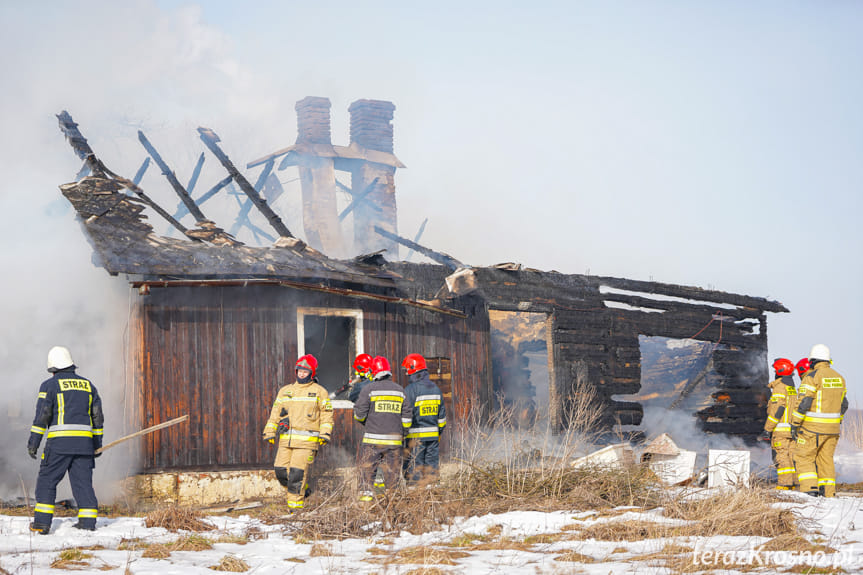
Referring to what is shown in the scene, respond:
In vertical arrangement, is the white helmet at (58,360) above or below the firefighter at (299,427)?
above

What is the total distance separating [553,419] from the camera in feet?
50.4

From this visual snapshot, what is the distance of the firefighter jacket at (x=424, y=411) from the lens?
986 cm

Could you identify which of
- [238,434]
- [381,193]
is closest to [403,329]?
[238,434]

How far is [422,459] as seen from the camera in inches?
390

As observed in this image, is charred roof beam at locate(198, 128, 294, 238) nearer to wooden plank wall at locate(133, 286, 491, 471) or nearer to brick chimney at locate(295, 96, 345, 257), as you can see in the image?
wooden plank wall at locate(133, 286, 491, 471)

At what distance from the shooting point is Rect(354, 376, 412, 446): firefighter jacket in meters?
9.56

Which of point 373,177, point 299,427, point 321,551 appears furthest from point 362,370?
point 373,177

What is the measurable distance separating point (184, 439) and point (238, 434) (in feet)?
2.39

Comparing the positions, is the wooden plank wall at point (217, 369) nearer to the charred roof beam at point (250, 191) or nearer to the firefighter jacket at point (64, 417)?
the firefighter jacket at point (64, 417)

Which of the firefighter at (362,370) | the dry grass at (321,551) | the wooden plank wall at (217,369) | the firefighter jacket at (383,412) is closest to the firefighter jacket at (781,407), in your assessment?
the firefighter jacket at (383,412)

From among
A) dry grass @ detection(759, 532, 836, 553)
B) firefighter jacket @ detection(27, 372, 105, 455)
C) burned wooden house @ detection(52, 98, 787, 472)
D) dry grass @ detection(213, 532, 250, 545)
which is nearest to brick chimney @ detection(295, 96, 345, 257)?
burned wooden house @ detection(52, 98, 787, 472)

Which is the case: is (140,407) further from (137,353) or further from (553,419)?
(553,419)

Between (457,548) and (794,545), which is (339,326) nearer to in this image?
(457,548)

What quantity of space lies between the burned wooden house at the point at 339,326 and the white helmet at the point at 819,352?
549 centimetres
